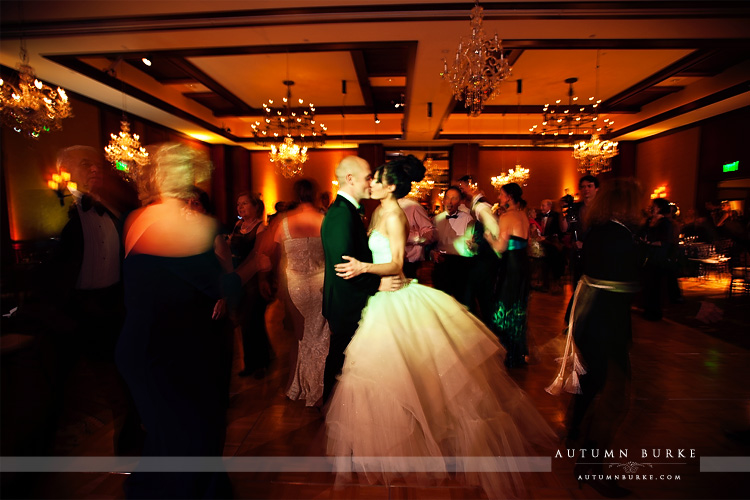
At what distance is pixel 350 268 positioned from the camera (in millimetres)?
1833

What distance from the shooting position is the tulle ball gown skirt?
1.77 m

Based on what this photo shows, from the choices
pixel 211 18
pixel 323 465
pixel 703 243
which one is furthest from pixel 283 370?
pixel 703 243

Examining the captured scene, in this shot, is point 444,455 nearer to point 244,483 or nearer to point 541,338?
point 244,483

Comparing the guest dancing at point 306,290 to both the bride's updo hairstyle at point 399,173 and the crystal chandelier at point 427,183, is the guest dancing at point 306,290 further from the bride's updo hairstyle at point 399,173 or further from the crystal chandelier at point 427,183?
the crystal chandelier at point 427,183

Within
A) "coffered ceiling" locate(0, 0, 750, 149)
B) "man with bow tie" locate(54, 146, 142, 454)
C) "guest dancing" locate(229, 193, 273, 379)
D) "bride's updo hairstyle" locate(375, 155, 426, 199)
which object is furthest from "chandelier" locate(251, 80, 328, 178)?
"bride's updo hairstyle" locate(375, 155, 426, 199)

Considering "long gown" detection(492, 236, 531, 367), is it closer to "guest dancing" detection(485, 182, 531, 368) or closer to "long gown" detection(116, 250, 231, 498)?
"guest dancing" detection(485, 182, 531, 368)

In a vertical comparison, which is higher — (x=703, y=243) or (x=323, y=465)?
(x=703, y=243)

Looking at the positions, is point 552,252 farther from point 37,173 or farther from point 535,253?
point 37,173

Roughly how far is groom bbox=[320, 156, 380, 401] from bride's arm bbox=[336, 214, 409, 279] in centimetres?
7

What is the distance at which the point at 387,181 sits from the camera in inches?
76.3


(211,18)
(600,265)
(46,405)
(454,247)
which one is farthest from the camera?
(211,18)

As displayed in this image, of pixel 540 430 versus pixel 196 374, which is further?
pixel 540 430

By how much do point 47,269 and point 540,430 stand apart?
10.3 feet

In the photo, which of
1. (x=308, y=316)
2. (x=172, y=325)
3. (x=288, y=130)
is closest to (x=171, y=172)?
(x=172, y=325)
